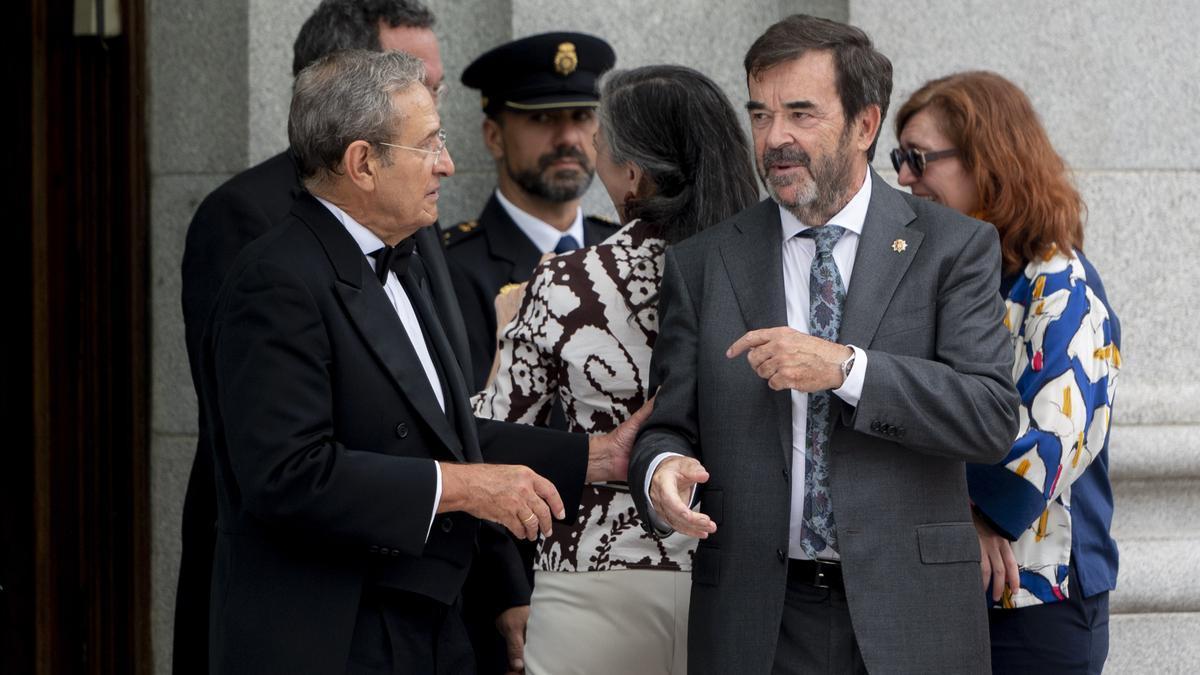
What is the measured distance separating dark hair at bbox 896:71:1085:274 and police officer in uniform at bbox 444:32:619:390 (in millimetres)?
1305

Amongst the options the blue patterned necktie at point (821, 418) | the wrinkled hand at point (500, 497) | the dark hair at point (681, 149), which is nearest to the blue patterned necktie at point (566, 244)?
the dark hair at point (681, 149)

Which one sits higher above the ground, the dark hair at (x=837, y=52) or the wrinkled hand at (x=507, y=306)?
the dark hair at (x=837, y=52)

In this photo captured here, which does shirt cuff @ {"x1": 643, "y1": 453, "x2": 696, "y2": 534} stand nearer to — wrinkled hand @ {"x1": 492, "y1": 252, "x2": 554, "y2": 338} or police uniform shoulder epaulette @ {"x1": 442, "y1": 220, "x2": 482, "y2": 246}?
wrinkled hand @ {"x1": 492, "y1": 252, "x2": 554, "y2": 338}

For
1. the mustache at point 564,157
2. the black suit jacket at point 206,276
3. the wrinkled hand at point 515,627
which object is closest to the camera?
the wrinkled hand at point 515,627

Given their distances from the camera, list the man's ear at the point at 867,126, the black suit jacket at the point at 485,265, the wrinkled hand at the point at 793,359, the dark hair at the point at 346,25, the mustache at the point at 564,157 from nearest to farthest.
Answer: the wrinkled hand at the point at 793,359 → the man's ear at the point at 867,126 → the dark hair at the point at 346,25 → the black suit jacket at the point at 485,265 → the mustache at the point at 564,157

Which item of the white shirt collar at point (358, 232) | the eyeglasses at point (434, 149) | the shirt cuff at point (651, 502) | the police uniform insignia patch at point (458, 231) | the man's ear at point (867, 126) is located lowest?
the shirt cuff at point (651, 502)

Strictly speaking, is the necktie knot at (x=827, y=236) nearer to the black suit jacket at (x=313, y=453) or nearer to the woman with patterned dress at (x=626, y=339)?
the woman with patterned dress at (x=626, y=339)

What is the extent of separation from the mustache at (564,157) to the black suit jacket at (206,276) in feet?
3.12

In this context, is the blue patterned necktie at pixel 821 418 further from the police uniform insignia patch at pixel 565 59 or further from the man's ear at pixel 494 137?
the man's ear at pixel 494 137

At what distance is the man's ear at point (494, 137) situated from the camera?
4516 mm

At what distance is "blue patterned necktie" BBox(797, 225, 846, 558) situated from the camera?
2.52m

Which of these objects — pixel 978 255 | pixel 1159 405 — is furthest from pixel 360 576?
pixel 1159 405

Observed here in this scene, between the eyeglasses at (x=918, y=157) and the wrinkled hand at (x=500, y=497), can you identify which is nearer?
the wrinkled hand at (x=500, y=497)

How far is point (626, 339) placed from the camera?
9.36ft
